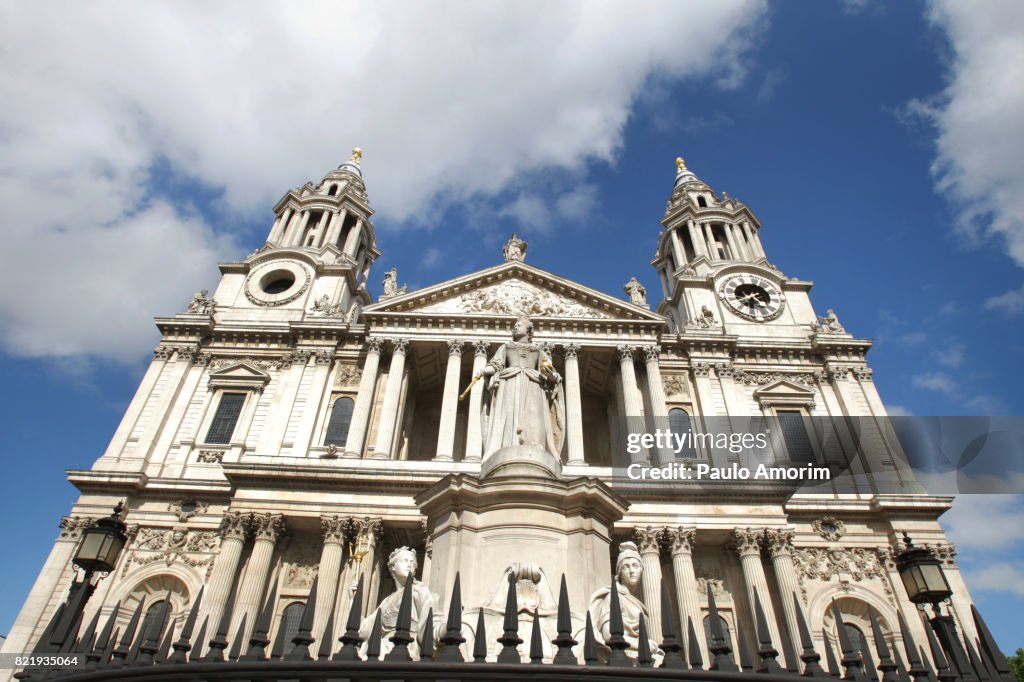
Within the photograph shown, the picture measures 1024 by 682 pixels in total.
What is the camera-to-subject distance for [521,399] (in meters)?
8.20

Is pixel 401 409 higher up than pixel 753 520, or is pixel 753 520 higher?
pixel 401 409

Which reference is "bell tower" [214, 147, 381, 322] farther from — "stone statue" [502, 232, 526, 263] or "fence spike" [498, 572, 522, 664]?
"fence spike" [498, 572, 522, 664]

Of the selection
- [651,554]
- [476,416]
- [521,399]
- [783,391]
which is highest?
[783,391]

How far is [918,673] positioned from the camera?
11.5ft

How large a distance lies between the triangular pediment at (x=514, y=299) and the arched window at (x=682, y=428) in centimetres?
410

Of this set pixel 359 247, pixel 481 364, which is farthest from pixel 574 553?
pixel 359 247

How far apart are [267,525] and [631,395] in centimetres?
1411

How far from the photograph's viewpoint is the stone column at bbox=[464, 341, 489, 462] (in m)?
21.4

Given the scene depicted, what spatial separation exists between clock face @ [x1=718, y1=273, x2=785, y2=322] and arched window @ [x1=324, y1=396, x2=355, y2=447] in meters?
19.5

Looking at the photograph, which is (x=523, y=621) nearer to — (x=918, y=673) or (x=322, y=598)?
(x=918, y=673)

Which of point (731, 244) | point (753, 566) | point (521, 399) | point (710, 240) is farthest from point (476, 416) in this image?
point (731, 244)

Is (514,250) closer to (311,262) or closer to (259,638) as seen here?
(311,262)

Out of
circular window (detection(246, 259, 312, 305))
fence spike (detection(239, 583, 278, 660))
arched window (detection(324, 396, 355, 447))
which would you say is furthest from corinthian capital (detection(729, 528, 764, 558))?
circular window (detection(246, 259, 312, 305))

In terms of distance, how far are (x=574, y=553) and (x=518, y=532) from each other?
0.68 metres
